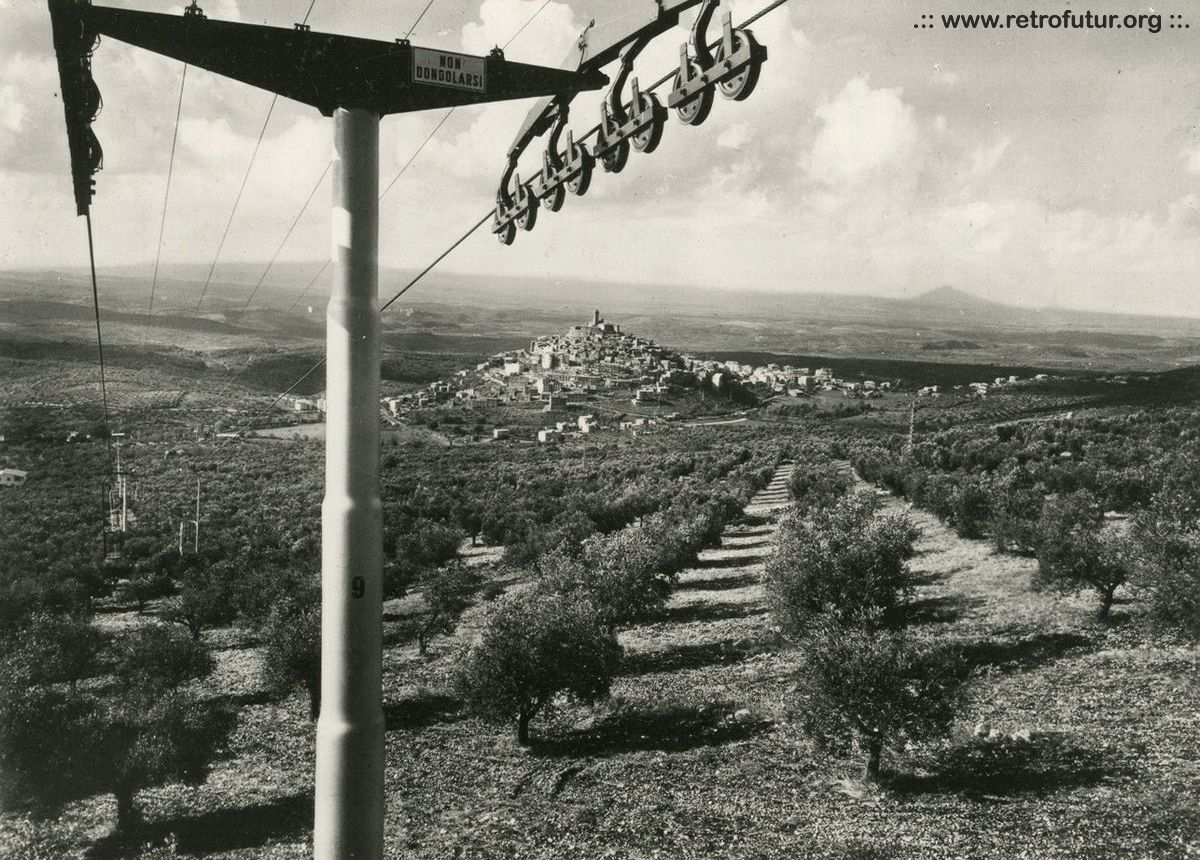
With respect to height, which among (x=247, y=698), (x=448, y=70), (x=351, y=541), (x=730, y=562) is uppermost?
(x=448, y=70)

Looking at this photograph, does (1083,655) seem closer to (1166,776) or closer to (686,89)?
(1166,776)

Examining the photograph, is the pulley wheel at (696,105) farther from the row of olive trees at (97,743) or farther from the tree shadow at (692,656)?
the tree shadow at (692,656)

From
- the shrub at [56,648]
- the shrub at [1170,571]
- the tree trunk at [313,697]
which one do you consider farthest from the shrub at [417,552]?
the shrub at [1170,571]

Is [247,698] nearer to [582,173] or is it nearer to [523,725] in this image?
[523,725]

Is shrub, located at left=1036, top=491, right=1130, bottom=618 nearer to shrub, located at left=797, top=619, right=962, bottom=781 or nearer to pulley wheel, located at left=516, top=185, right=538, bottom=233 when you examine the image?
shrub, located at left=797, top=619, right=962, bottom=781

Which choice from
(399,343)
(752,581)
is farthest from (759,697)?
(399,343)

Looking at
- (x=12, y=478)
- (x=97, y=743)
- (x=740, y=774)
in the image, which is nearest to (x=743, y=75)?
(x=740, y=774)
